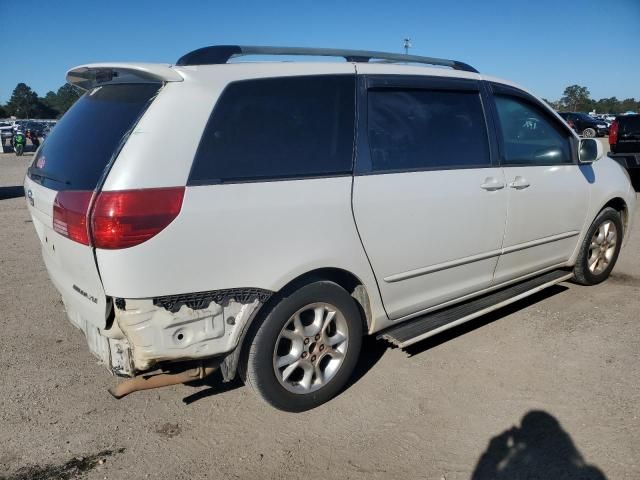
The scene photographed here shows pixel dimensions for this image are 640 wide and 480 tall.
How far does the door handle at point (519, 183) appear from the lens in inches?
146

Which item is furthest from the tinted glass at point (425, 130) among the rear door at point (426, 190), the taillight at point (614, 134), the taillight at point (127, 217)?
the taillight at point (614, 134)

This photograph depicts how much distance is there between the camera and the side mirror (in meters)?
4.33

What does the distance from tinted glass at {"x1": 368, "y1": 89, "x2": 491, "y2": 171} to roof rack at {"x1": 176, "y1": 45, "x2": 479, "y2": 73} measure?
0.27 metres

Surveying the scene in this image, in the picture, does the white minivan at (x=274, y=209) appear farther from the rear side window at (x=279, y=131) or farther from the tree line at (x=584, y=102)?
the tree line at (x=584, y=102)

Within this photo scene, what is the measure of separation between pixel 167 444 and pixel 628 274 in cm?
480

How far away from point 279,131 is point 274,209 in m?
0.43

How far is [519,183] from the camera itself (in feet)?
12.3

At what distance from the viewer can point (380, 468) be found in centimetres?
254

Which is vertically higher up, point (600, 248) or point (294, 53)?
point (294, 53)

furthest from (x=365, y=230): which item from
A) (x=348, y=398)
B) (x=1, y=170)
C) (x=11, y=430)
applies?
(x=1, y=170)

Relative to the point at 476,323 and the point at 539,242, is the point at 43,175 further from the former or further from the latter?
the point at 539,242

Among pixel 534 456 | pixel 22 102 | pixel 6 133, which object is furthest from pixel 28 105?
pixel 534 456

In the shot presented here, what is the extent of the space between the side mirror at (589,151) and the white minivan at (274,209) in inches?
34.3

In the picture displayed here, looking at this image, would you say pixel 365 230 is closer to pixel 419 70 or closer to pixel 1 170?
pixel 419 70
